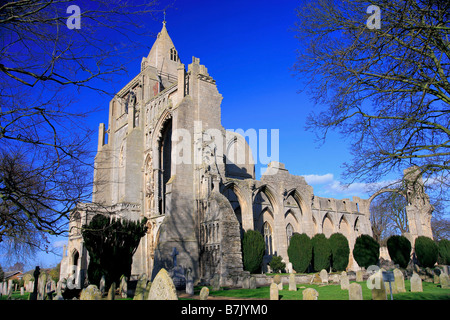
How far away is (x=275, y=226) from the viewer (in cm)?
2591

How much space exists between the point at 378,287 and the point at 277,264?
14.4 meters

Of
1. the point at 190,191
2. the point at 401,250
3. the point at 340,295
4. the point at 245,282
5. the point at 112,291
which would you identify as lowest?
the point at 245,282

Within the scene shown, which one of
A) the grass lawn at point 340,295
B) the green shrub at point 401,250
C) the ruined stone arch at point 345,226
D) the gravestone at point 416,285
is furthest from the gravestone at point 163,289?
the ruined stone arch at point 345,226

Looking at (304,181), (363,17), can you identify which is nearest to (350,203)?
(304,181)

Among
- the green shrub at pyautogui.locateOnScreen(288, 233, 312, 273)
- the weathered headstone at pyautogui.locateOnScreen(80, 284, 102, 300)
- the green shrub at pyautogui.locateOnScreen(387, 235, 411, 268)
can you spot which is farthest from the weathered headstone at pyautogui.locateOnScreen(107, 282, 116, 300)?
the green shrub at pyautogui.locateOnScreen(387, 235, 411, 268)

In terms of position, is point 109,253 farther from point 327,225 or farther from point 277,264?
point 327,225

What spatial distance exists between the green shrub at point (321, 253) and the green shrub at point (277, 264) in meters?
2.28

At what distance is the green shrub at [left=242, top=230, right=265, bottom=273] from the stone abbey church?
129 centimetres

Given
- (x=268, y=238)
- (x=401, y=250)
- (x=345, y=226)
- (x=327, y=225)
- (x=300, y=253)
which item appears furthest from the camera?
(x=345, y=226)

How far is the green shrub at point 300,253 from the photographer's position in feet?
75.5

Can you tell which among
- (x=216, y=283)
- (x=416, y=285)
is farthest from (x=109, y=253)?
(x=416, y=285)

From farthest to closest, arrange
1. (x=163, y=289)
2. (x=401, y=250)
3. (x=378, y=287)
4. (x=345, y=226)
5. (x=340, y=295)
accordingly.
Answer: (x=345, y=226) → (x=401, y=250) → (x=340, y=295) → (x=378, y=287) → (x=163, y=289)

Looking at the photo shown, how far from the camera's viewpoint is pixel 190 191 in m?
21.5
